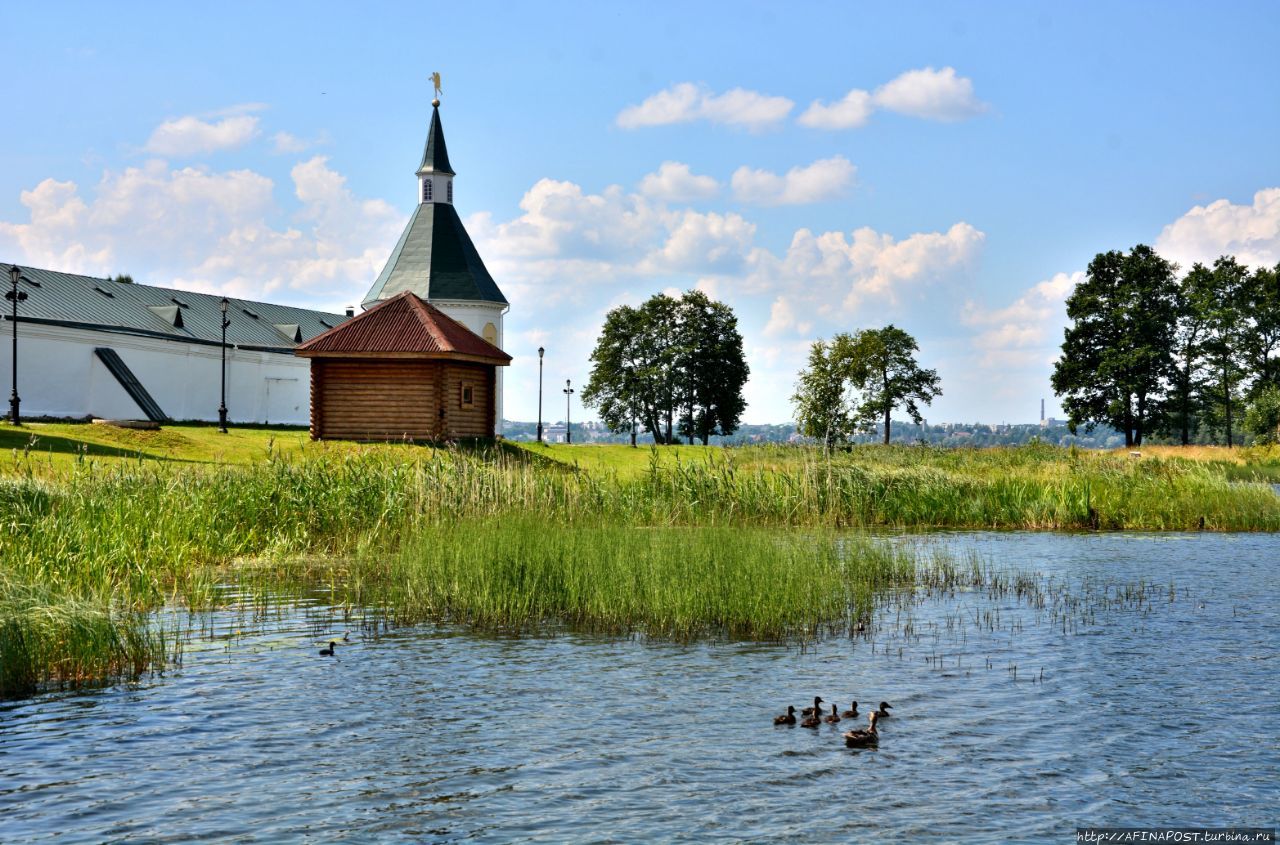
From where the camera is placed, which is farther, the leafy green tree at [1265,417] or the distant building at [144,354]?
the leafy green tree at [1265,417]

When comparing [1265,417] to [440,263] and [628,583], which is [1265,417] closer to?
[440,263]

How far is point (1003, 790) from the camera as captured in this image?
8.73 m

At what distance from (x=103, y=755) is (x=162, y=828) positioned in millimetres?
1778

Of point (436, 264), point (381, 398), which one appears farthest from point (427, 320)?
point (436, 264)

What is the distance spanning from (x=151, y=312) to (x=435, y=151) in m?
17.8

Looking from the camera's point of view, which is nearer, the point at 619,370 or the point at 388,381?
the point at 388,381

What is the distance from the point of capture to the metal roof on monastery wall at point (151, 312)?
5828 cm

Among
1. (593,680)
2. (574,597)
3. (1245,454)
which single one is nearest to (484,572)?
(574,597)

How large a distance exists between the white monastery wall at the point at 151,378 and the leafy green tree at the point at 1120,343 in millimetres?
46204

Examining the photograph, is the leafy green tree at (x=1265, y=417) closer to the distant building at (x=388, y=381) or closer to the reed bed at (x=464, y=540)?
the reed bed at (x=464, y=540)

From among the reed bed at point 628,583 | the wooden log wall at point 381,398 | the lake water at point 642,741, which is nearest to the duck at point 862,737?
the lake water at point 642,741

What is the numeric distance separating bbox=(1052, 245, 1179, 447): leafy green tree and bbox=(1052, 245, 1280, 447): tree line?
0.06 m

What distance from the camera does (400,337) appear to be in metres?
41.2

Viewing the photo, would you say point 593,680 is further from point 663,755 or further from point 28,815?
point 28,815
